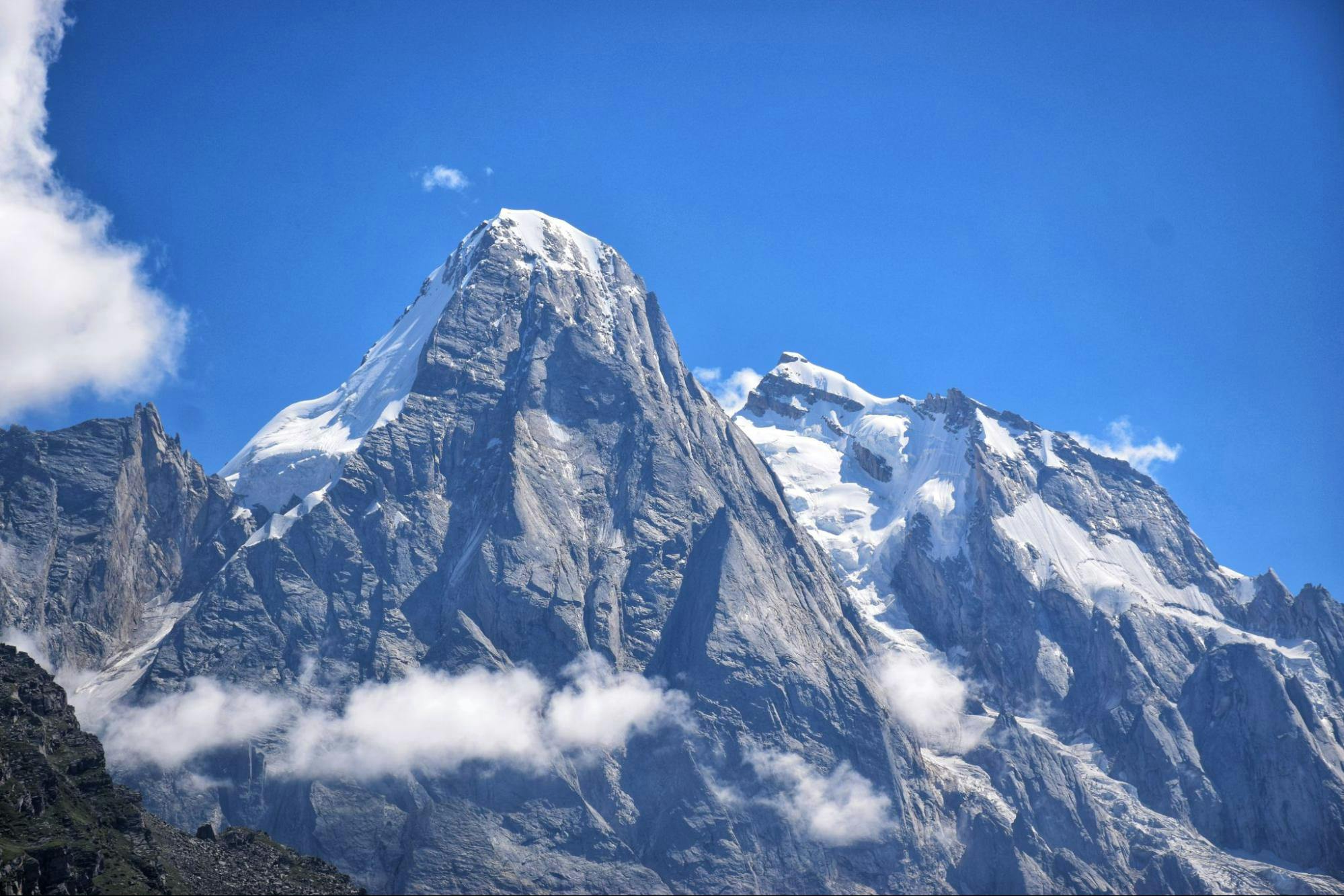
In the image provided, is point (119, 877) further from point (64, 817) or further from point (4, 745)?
point (4, 745)

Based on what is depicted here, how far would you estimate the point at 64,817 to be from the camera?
187 meters

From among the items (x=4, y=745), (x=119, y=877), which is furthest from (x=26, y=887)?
(x=4, y=745)

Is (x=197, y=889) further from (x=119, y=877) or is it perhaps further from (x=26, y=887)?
(x=26, y=887)

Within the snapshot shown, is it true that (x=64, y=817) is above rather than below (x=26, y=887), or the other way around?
above

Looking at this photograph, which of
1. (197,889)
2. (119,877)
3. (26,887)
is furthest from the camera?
(197,889)

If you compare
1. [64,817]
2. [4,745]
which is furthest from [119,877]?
[4,745]

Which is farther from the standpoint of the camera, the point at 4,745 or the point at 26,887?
the point at 4,745

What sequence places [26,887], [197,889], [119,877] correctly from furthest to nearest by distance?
1. [197,889]
2. [119,877]
3. [26,887]

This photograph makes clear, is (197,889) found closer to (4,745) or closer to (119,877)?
(119,877)

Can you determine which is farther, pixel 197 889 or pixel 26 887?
pixel 197 889

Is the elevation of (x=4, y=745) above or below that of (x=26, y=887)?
above

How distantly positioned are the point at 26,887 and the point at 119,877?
14497mm

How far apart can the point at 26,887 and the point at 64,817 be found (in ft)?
64.0

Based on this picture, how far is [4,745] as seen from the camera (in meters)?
192
